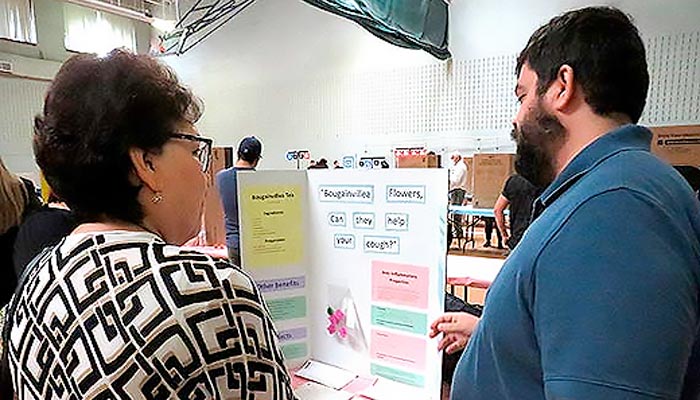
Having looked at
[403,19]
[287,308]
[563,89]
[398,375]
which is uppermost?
[403,19]

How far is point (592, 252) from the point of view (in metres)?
0.70

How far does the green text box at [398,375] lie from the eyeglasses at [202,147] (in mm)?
806

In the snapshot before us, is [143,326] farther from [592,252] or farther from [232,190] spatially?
[232,190]

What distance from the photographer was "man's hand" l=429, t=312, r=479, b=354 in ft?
3.89

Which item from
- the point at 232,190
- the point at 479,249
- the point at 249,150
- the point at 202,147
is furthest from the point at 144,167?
the point at 479,249

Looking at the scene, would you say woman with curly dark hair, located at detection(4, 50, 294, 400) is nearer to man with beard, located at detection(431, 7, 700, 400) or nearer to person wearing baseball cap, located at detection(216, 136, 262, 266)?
man with beard, located at detection(431, 7, 700, 400)

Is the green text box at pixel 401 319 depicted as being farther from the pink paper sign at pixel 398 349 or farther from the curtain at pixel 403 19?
the curtain at pixel 403 19

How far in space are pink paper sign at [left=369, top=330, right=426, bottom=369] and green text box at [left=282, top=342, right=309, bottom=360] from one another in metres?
0.25

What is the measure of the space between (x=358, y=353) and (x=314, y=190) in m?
0.51

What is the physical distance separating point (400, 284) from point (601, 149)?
0.64m

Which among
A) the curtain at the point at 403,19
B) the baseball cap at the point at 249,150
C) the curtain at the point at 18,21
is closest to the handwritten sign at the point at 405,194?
the baseball cap at the point at 249,150

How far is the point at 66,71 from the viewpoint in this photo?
27.2 inches

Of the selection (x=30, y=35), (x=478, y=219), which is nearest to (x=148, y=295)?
(x=478, y=219)

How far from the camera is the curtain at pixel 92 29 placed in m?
10.5
